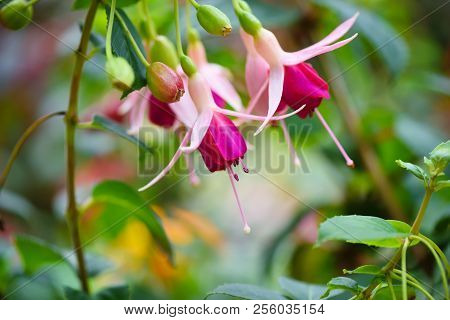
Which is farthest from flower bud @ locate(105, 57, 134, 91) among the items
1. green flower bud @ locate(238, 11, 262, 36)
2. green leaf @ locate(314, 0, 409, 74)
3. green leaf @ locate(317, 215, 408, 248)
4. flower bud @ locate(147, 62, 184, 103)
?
green leaf @ locate(314, 0, 409, 74)

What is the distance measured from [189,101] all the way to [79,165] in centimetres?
77

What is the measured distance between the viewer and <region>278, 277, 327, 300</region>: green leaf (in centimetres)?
56

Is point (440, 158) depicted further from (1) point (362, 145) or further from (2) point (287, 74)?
(1) point (362, 145)

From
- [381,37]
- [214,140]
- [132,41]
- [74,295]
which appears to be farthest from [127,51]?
[381,37]

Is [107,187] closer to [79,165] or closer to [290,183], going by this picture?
[79,165]

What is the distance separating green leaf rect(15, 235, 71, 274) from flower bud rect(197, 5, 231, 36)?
13.0 inches

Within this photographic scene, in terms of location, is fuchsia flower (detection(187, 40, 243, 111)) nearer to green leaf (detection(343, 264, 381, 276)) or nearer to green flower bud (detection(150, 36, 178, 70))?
green flower bud (detection(150, 36, 178, 70))

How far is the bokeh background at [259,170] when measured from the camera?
869 millimetres

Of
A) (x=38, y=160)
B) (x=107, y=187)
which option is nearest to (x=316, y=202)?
(x=107, y=187)

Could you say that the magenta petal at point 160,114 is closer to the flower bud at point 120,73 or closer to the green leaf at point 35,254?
the flower bud at point 120,73

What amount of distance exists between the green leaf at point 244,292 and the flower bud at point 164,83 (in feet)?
0.55

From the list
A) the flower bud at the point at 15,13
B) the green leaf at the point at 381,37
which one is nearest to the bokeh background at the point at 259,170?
the green leaf at the point at 381,37

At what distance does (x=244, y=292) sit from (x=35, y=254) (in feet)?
1.06

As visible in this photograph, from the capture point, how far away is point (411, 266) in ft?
2.21
